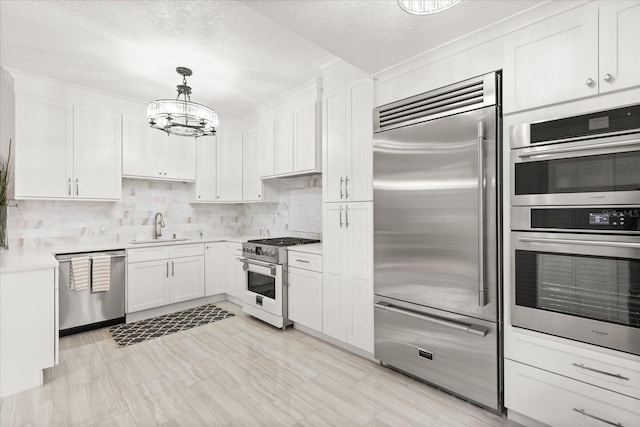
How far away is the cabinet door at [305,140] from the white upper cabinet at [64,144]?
223 centimetres

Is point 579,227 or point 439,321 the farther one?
point 439,321

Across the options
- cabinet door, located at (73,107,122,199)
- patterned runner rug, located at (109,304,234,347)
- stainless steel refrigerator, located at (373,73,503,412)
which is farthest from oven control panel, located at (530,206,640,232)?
cabinet door, located at (73,107,122,199)

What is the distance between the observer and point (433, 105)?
2.27 metres

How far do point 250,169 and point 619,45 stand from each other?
3.97m

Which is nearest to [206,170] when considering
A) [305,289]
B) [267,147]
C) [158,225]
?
[158,225]

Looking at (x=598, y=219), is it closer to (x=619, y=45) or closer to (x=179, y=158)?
(x=619, y=45)

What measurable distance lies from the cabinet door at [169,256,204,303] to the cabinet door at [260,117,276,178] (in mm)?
1540

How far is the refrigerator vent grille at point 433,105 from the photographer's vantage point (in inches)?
81.6

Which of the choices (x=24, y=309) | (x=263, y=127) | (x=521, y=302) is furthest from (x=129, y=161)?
(x=521, y=302)

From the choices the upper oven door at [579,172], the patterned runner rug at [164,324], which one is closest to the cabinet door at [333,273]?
the upper oven door at [579,172]

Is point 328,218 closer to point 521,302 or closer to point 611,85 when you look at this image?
point 521,302

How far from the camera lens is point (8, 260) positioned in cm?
250

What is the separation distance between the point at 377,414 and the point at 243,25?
9.58 ft

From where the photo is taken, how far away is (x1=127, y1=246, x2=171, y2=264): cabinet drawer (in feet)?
12.2
